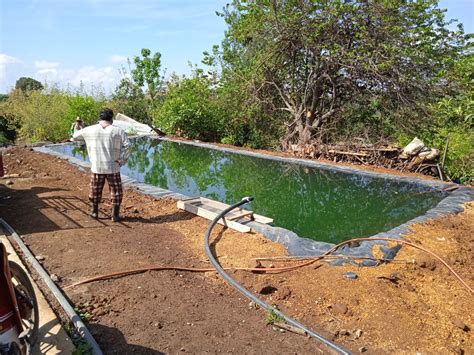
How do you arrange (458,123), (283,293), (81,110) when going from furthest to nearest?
(81,110), (458,123), (283,293)

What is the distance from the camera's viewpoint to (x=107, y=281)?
331 cm

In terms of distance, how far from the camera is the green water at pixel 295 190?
574cm

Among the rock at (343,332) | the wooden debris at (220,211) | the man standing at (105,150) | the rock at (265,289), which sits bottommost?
the rock at (343,332)

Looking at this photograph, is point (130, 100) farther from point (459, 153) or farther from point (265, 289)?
point (265, 289)

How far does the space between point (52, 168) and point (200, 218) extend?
181 inches

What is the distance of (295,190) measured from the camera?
24.9 feet

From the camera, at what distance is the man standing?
4.51 m

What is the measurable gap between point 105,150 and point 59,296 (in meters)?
2.15

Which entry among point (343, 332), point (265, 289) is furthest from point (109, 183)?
point (343, 332)

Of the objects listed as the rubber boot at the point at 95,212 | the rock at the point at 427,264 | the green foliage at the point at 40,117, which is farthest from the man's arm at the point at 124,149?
the green foliage at the point at 40,117

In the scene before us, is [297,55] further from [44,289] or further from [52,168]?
[44,289]

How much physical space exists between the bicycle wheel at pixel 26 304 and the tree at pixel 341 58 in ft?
29.6

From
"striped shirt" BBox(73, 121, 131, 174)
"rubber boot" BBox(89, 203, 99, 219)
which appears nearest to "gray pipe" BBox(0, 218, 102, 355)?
"rubber boot" BBox(89, 203, 99, 219)

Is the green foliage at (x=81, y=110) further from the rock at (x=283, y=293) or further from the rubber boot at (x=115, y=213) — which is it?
the rock at (x=283, y=293)
